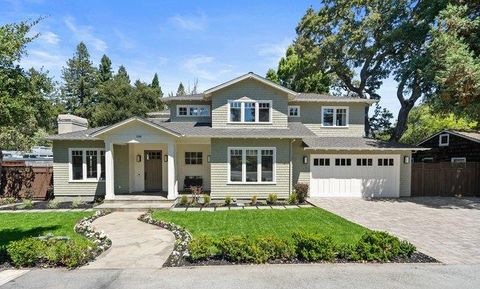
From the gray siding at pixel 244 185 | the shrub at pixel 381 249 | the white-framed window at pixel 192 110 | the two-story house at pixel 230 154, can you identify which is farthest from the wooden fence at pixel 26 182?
the shrub at pixel 381 249

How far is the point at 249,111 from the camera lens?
15820 mm

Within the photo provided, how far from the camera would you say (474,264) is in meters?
6.52

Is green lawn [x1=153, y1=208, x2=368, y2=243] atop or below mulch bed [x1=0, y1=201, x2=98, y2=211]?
atop

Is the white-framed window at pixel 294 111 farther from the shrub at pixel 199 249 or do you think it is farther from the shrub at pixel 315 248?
the shrub at pixel 199 249

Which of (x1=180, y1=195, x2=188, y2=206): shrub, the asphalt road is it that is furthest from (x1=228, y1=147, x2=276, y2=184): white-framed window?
the asphalt road

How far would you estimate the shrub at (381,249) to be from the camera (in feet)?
22.0

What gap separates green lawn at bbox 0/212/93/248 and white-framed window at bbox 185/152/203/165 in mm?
5732

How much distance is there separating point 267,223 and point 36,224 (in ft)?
26.2

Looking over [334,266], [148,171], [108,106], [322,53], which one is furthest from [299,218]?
[108,106]

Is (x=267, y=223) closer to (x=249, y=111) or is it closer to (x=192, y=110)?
(x=249, y=111)

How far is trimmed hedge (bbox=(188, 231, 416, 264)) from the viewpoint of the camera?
261 inches

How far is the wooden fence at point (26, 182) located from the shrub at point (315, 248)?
1512cm

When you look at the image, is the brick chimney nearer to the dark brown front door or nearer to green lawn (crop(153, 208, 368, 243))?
the dark brown front door

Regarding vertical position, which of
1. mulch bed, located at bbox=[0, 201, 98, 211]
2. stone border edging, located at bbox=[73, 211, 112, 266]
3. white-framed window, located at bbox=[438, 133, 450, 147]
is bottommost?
mulch bed, located at bbox=[0, 201, 98, 211]
